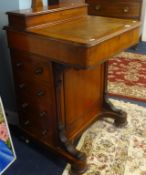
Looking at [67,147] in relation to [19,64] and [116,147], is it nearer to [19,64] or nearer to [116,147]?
[116,147]

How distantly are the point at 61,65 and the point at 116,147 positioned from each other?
2.47 feet

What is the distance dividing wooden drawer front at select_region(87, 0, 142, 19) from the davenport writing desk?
6.03 feet

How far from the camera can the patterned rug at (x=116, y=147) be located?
1.48m

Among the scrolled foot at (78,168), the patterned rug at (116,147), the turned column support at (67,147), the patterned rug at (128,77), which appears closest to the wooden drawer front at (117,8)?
the patterned rug at (128,77)

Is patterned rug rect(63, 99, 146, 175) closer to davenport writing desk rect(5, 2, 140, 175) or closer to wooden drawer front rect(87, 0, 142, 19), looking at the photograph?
davenport writing desk rect(5, 2, 140, 175)

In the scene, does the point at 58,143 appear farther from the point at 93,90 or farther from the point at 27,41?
the point at 27,41

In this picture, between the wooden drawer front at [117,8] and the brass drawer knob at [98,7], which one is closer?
Result: the wooden drawer front at [117,8]

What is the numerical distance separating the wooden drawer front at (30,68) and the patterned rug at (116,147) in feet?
1.98

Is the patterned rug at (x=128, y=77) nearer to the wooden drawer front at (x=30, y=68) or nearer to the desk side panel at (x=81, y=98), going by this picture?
the desk side panel at (x=81, y=98)

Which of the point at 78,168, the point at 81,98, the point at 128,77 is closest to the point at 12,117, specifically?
the point at 81,98

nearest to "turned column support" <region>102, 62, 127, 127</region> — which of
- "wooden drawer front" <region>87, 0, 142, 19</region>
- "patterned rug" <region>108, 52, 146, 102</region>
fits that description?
"patterned rug" <region>108, 52, 146, 102</region>

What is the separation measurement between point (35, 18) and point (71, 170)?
2.99 feet

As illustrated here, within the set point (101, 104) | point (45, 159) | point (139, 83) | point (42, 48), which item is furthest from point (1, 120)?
point (139, 83)

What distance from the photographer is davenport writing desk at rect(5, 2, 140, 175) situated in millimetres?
1135
